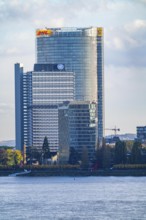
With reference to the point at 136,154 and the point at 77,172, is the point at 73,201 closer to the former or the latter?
the point at 77,172

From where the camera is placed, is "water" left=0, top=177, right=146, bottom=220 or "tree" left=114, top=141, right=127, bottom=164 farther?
"tree" left=114, top=141, right=127, bottom=164

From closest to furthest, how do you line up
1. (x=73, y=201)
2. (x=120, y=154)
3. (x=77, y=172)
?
(x=73, y=201), (x=77, y=172), (x=120, y=154)

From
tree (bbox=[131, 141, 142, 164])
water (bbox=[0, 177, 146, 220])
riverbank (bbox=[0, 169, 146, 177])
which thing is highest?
tree (bbox=[131, 141, 142, 164])

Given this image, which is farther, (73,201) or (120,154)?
(120,154)

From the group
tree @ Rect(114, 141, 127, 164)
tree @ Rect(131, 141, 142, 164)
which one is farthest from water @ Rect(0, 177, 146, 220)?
tree @ Rect(114, 141, 127, 164)

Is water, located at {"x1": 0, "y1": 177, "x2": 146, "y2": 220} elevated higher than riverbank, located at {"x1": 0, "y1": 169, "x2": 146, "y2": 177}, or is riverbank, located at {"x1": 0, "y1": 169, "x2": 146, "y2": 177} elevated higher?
riverbank, located at {"x1": 0, "y1": 169, "x2": 146, "y2": 177}

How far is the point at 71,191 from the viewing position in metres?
126

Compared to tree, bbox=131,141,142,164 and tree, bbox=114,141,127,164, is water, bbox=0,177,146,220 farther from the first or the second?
tree, bbox=114,141,127,164

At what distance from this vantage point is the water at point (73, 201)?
310 ft

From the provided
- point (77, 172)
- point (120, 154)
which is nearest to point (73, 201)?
point (77, 172)

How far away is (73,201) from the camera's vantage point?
10900 centimetres

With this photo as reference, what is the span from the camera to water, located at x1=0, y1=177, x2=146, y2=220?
94.5m

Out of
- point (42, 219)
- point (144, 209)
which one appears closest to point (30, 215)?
point (42, 219)

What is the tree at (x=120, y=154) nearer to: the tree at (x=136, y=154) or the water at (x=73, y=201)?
the tree at (x=136, y=154)
